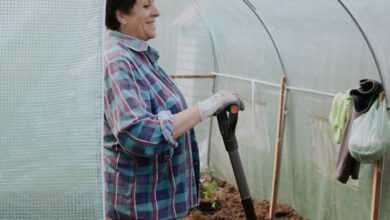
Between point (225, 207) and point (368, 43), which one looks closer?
point (368, 43)

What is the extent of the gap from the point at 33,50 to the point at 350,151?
2300 mm

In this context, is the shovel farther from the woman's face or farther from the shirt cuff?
the woman's face

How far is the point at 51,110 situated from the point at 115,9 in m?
0.62

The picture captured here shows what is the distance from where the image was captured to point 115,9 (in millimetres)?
2020

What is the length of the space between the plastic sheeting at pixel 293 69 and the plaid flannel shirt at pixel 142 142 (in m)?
1.77

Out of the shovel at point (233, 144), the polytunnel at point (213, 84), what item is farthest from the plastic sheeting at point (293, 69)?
the shovel at point (233, 144)

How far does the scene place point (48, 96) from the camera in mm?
1553

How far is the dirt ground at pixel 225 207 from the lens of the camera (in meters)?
4.84

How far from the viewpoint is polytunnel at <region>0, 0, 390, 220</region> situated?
1.54m

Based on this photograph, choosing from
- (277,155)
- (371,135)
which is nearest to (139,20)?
(371,135)

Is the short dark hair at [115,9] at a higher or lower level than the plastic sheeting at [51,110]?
higher

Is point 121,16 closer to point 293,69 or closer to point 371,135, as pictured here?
point 371,135

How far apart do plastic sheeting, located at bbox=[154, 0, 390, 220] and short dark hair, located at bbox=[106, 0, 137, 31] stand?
1792 mm

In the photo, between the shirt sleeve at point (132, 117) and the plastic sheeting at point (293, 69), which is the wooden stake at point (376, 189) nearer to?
the plastic sheeting at point (293, 69)
